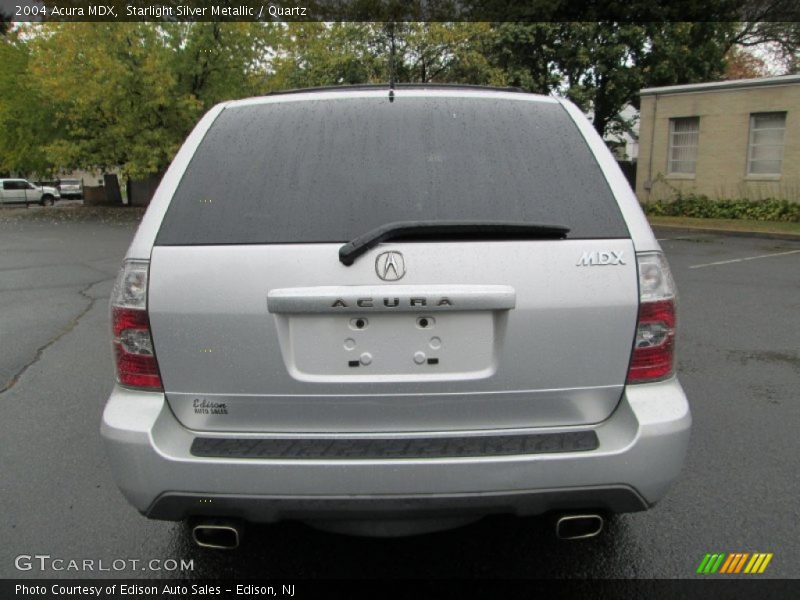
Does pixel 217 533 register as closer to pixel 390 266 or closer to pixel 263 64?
pixel 390 266

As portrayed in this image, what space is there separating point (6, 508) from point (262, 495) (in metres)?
1.92

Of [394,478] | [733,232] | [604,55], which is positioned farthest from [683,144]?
[394,478]

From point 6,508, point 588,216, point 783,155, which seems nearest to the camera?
point 588,216

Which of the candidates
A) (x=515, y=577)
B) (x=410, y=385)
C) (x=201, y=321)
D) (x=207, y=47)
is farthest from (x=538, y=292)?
(x=207, y=47)

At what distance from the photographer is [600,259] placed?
6.91 feet

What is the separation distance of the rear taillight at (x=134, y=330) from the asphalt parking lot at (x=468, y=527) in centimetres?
101

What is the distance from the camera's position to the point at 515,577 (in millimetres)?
2654

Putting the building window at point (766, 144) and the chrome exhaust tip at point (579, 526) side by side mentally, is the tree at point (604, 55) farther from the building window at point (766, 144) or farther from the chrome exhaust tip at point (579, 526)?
the chrome exhaust tip at point (579, 526)

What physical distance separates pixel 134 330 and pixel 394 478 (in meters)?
0.97

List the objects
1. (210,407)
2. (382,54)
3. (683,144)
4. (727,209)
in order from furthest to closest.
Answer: (382,54)
(683,144)
(727,209)
(210,407)

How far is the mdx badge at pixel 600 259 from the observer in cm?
209

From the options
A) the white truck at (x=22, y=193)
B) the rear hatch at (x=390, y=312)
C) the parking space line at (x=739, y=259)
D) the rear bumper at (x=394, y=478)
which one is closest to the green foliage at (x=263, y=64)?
the parking space line at (x=739, y=259)

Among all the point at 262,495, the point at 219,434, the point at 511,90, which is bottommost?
the point at 262,495

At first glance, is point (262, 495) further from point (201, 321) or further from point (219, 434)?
point (201, 321)
